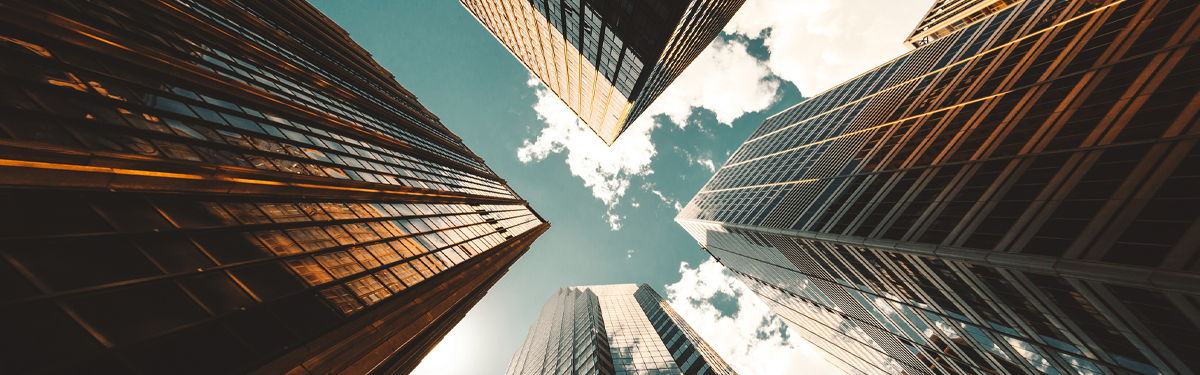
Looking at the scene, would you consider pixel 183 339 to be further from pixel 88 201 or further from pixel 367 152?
pixel 367 152

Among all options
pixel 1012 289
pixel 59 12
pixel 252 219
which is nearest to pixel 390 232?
pixel 252 219

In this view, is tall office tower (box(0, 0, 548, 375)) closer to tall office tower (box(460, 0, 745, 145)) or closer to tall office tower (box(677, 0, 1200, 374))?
tall office tower (box(460, 0, 745, 145))

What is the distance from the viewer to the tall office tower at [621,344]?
48.2 m

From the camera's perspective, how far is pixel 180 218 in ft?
28.3

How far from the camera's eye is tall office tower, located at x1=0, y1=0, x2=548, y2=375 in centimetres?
603

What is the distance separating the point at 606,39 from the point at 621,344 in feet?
154

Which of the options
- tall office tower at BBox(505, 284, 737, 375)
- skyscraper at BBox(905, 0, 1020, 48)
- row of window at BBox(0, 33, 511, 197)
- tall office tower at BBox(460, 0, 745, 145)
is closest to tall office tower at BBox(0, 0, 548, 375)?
row of window at BBox(0, 33, 511, 197)

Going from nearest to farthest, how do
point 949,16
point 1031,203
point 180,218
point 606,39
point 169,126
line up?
point 180,218
point 169,126
point 1031,203
point 606,39
point 949,16

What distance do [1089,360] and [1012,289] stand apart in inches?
171

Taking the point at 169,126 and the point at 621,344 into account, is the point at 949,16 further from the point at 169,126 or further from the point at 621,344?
the point at 169,126

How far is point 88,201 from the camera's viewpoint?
7250 millimetres

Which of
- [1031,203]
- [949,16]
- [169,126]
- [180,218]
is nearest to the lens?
[180,218]

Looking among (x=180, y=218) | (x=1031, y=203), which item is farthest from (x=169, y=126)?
(x=1031, y=203)

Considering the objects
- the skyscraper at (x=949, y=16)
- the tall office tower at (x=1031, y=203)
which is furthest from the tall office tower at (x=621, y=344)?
the skyscraper at (x=949, y=16)
